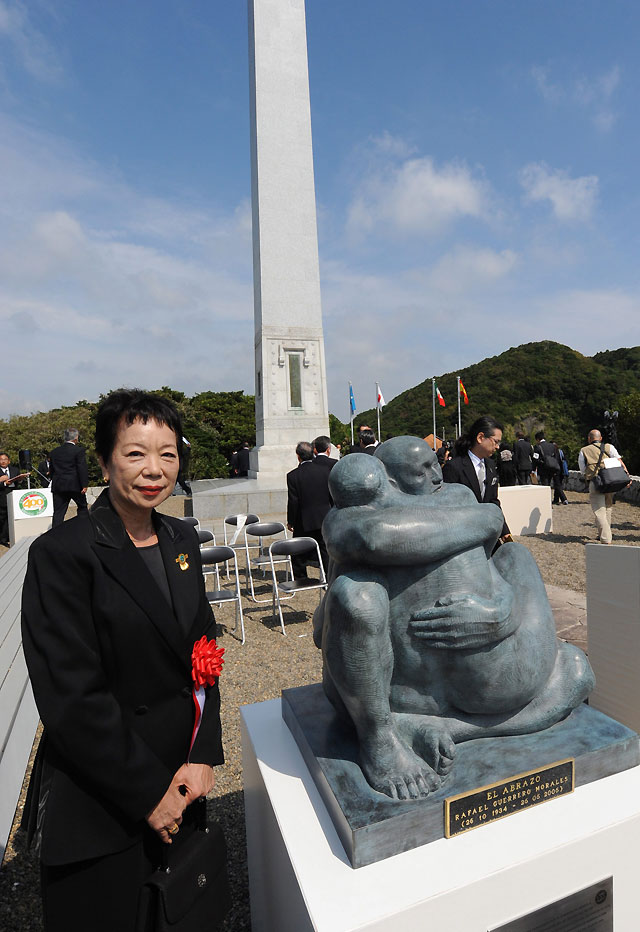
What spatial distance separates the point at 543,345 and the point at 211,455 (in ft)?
122

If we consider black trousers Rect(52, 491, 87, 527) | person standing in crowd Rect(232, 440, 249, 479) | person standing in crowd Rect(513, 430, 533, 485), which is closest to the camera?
black trousers Rect(52, 491, 87, 527)

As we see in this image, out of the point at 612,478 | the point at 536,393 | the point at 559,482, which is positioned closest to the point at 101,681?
the point at 612,478

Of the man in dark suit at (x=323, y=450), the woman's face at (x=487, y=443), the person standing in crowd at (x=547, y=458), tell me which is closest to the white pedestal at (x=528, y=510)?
the person standing in crowd at (x=547, y=458)

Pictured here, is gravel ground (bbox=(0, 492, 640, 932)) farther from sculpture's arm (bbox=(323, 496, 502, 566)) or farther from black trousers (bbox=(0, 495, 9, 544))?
black trousers (bbox=(0, 495, 9, 544))

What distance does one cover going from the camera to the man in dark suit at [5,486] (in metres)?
9.99

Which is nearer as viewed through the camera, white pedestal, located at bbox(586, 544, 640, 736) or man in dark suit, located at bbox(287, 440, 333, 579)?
white pedestal, located at bbox(586, 544, 640, 736)

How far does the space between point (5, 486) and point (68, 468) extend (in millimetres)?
3182

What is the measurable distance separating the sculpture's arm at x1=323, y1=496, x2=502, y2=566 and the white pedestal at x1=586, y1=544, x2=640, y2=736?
142 centimetres

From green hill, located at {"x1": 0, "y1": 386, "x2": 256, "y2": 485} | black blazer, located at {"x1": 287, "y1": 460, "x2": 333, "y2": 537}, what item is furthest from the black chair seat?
green hill, located at {"x1": 0, "y1": 386, "x2": 256, "y2": 485}

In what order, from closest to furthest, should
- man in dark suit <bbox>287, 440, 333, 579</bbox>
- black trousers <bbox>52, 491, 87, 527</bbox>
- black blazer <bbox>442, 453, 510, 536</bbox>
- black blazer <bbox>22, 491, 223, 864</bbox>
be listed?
black blazer <bbox>22, 491, 223, 864</bbox> → black blazer <bbox>442, 453, 510, 536</bbox> → man in dark suit <bbox>287, 440, 333, 579</bbox> → black trousers <bbox>52, 491, 87, 527</bbox>

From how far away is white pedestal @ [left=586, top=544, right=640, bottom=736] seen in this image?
8.32 feet

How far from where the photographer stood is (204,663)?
1.45 metres

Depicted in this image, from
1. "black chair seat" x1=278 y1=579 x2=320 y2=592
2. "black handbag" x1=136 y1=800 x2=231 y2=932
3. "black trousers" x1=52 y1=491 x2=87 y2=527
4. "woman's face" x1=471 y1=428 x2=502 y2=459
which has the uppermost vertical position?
"woman's face" x1=471 y1=428 x2=502 y2=459

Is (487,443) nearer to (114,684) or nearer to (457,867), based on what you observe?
(457,867)
